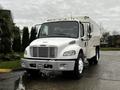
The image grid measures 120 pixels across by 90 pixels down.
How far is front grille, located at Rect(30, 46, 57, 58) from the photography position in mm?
11031

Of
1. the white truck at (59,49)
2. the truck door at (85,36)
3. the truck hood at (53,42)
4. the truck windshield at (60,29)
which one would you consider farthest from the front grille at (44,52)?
the truck door at (85,36)

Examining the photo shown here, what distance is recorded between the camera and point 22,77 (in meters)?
12.0

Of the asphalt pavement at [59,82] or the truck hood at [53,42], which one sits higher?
the truck hood at [53,42]

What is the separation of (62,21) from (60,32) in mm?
695

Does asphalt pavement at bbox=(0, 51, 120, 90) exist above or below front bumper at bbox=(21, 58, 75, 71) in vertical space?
below

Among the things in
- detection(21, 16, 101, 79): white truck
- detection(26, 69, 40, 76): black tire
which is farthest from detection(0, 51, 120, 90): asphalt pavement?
detection(21, 16, 101, 79): white truck

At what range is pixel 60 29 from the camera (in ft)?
41.3

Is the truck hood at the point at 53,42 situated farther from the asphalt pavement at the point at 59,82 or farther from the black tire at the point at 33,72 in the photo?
the asphalt pavement at the point at 59,82

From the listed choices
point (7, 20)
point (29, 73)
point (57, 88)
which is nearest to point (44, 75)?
point (29, 73)

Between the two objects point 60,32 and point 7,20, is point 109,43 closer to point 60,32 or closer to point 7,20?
point 7,20

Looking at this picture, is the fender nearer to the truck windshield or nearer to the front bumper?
the front bumper

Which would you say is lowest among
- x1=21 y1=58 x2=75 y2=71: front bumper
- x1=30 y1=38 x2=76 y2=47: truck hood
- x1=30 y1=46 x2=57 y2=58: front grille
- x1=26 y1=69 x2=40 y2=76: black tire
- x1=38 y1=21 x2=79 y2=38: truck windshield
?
x1=26 y1=69 x2=40 y2=76: black tire

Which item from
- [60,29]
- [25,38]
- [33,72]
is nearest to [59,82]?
[33,72]

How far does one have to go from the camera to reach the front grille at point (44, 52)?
36.2 ft
